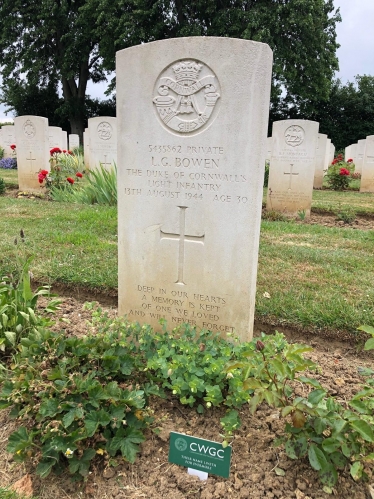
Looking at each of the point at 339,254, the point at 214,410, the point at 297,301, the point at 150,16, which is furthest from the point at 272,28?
the point at 214,410

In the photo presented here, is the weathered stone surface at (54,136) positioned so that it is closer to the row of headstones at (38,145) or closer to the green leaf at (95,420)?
the row of headstones at (38,145)

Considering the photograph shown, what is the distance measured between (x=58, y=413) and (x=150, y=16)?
1992 cm

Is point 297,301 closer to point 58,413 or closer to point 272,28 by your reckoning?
point 58,413

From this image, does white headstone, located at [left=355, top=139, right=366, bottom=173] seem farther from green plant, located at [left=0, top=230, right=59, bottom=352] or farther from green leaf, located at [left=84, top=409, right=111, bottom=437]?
green leaf, located at [left=84, top=409, right=111, bottom=437]

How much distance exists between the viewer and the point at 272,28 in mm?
17469

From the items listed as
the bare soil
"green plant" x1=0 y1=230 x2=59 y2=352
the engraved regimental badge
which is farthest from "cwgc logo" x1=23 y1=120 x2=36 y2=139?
the bare soil

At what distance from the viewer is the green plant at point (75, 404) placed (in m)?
1.78

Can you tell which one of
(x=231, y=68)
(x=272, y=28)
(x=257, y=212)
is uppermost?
(x=272, y=28)

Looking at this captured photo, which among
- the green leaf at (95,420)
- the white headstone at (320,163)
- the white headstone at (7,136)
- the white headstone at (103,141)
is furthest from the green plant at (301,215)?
the white headstone at (7,136)

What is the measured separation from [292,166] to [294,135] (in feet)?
1.94

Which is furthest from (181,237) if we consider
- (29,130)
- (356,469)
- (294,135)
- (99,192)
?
(29,130)

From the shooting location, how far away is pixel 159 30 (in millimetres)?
18359

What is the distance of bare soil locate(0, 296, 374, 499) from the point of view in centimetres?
173

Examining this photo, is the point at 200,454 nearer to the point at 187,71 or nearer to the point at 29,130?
the point at 187,71
